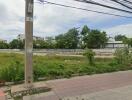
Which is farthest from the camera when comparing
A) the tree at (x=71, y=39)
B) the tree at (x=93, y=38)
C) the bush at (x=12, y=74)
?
the tree at (x=71, y=39)

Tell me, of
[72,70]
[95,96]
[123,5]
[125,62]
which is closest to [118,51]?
[125,62]

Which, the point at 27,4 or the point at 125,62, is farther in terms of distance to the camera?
the point at 125,62

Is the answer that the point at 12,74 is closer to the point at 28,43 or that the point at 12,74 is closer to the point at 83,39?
the point at 28,43

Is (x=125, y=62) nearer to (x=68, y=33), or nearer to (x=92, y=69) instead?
(x=92, y=69)

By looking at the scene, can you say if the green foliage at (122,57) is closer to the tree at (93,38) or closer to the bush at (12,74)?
the bush at (12,74)

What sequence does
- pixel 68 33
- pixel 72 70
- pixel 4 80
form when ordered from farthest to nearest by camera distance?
pixel 68 33 → pixel 72 70 → pixel 4 80

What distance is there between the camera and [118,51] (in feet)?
74.1

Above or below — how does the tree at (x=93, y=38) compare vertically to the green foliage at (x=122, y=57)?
above

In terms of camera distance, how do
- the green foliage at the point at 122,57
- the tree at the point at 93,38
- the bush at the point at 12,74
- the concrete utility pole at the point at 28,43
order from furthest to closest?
the tree at the point at 93,38 < the green foliage at the point at 122,57 < the bush at the point at 12,74 < the concrete utility pole at the point at 28,43

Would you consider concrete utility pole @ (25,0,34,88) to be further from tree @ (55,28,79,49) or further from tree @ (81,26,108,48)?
tree @ (55,28,79,49)

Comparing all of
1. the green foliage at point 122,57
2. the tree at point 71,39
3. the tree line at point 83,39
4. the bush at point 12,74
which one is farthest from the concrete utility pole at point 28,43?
the tree at point 71,39

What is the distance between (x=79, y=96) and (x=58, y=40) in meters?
94.8

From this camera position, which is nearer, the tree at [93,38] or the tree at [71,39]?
the tree at [93,38]

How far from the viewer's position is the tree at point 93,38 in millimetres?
91312
